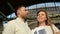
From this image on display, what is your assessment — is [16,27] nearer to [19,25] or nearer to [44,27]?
[19,25]

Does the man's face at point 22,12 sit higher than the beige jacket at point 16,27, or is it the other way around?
the man's face at point 22,12

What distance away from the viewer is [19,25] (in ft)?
4.54

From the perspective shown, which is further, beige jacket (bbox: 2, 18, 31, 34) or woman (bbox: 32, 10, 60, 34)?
woman (bbox: 32, 10, 60, 34)

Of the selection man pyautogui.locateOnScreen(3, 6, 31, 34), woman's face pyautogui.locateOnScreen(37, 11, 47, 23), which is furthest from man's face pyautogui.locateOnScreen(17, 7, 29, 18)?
woman's face pyautogui.locateOnScreen(37, 11, 47, 23)

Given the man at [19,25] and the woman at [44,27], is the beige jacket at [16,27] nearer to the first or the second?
the man at [19,25]

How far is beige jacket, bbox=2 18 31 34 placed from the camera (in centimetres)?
131

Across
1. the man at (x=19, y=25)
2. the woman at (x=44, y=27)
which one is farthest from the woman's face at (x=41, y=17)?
the man at (x=19, y=25)

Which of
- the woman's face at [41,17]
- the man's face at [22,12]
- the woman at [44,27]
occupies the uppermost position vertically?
the man's face at [22,12]

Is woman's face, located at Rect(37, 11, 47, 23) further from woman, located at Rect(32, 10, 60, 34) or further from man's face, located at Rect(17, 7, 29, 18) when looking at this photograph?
man's face, located at Rect(17, 7, 29, 18)

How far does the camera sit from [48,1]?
9.00m

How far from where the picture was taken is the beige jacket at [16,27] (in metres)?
1.31

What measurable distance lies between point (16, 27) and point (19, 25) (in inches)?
1.8

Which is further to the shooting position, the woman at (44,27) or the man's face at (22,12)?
the woman at (44,27)

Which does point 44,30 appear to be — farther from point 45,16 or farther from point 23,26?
point 23,26
